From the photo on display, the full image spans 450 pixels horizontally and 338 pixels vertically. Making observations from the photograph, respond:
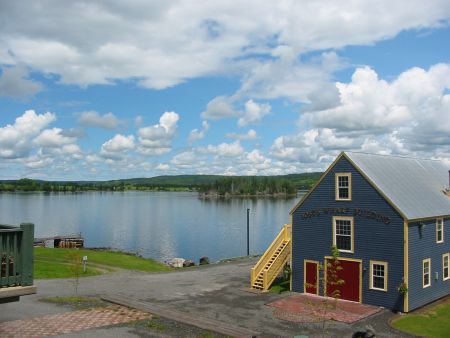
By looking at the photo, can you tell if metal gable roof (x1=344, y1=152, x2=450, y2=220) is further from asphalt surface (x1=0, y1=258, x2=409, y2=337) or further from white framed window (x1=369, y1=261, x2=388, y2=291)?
asphalt surface (x1=0, y1=258, x2=409, y2=337)

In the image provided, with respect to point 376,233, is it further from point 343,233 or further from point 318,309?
point 318,309

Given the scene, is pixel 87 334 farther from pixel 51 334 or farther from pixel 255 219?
pixel 255 219

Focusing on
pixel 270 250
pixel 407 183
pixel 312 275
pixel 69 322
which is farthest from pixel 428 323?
pixel 69 322

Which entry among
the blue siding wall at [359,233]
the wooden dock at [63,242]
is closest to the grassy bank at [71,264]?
the wooden dock at [63,242]

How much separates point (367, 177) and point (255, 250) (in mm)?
43866

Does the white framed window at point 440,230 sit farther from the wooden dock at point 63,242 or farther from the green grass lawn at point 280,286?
the wooden dock at point 63,242

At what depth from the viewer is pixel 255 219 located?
11600 cm

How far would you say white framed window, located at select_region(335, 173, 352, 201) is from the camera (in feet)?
95.8

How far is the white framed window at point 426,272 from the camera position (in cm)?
2794

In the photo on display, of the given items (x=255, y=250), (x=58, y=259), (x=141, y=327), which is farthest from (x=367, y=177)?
(x=255, y=250)

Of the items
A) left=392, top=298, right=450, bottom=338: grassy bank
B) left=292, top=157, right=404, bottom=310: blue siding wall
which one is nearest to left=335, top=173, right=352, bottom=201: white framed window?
left=292, top=157, right=404, bottom=310: blue siding wall

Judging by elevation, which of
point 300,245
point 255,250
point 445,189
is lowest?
point 255,250

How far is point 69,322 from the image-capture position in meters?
21.6

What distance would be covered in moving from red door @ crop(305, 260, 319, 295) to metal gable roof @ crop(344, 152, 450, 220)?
6602 mm
